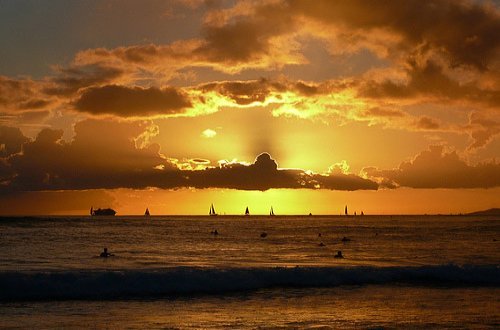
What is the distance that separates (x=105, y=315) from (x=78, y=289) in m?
9.20

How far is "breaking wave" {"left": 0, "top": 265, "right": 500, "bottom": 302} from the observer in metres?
35.5

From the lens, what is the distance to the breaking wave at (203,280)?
3547 cm

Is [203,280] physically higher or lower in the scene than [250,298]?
higher

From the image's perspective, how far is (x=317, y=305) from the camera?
102 feet

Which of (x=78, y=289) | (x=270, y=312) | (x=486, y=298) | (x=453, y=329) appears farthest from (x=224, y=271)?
(x=453, y=329)

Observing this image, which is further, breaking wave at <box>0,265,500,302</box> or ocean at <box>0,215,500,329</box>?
breaking wave at <box>0,265,500,302</box>

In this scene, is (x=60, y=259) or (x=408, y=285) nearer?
(x=408, y=285)

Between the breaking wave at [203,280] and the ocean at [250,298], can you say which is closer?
the ocean at [250,298]

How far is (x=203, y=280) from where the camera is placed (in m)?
39.6

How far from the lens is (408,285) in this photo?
40.0 metres

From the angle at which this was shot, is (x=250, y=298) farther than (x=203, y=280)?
No

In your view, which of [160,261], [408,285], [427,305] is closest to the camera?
[427,305]

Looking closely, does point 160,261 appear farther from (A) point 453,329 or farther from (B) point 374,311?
(A) point 453,329

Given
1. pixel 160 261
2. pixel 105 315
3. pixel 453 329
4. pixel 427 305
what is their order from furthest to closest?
pixel 160 261, pixel 427 305, pixel 105 315, pixel 453 329
